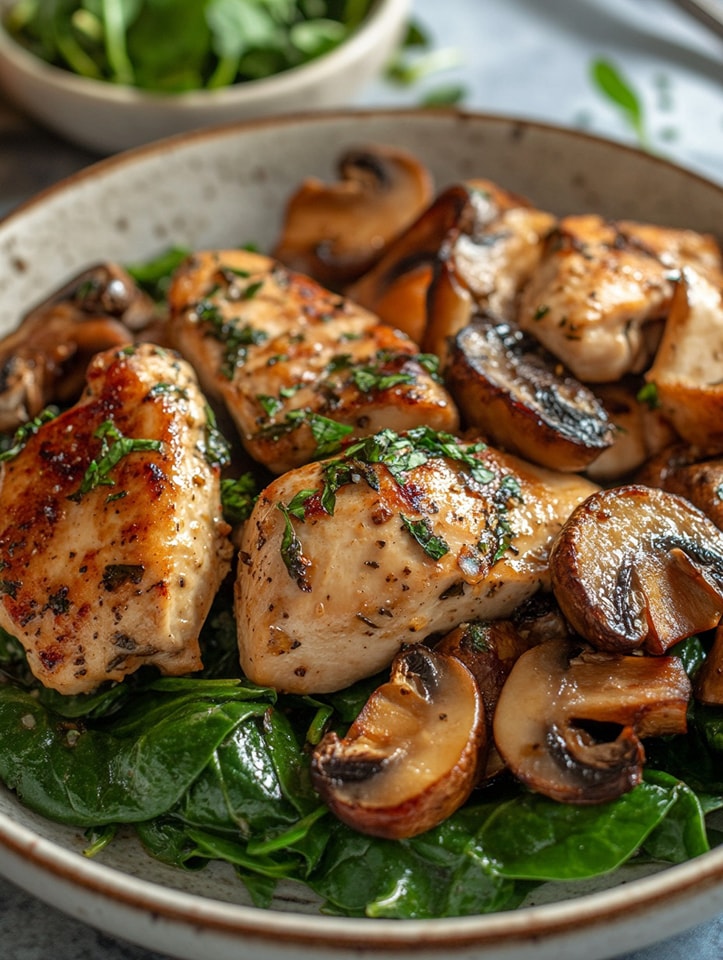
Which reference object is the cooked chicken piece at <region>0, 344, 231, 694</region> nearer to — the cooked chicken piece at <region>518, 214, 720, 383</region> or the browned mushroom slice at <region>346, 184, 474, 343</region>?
the browned mushroom slice at <region>346, 184, 474, 343</region>

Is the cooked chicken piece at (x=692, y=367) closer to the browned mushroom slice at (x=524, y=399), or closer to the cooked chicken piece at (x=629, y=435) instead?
the cooked chicken piece at (x=629, y=435)

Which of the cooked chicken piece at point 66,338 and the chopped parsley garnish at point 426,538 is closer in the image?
the chopped parsley garnish at point 426,538

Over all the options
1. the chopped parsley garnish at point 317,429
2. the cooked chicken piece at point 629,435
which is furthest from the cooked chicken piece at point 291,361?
the cooked chicken piece at point 629,435

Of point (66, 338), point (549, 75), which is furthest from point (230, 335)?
point (549, 75)

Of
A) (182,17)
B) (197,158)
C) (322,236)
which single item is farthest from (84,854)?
(182,17)

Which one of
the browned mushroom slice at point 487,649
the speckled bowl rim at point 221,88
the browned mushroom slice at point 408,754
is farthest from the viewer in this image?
the speckled bowl rim at point 221,88

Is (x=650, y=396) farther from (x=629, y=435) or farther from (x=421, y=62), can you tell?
(x=421, y=62)

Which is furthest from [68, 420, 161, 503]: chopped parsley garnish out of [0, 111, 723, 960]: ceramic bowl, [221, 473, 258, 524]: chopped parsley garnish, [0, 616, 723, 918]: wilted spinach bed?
[0, 111, 723, 960]: ceramic bowl
